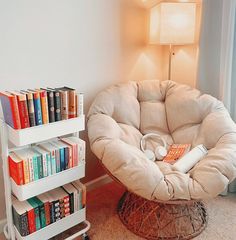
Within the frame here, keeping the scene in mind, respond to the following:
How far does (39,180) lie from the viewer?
4.40 feet

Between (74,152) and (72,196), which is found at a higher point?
(74,152)

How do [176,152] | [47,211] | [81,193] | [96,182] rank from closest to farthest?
1. [47,211]
2. [81,193]
3. [176,152]
4. [96,182]

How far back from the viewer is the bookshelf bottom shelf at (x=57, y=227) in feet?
4.60

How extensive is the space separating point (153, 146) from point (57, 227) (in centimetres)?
90

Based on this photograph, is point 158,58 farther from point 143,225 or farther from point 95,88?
point 143,225

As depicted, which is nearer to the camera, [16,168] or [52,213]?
[16,168]

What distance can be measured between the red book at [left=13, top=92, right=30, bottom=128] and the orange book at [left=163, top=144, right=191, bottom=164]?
3.29 feet

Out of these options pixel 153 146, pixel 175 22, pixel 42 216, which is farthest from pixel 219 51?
pixel 42 216

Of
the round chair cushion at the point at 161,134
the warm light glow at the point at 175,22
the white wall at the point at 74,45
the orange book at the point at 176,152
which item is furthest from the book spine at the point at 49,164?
the warm light glow at the point at 175,22

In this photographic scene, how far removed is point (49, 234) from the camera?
4.78 ft

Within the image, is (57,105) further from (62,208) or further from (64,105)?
(62,208)

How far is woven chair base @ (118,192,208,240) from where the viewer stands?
1.62m

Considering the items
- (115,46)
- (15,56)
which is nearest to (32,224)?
(15,56)

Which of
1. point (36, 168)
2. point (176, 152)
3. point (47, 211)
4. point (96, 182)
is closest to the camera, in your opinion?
point (36, 168)
